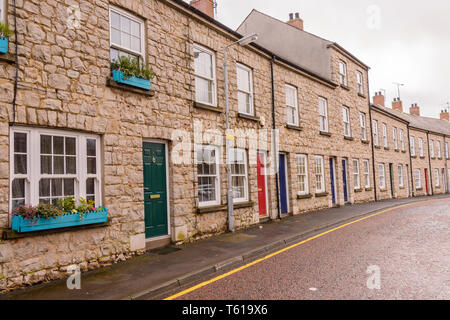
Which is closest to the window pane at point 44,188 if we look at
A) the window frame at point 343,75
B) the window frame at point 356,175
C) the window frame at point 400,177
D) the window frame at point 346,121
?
the window frame at point 346,121

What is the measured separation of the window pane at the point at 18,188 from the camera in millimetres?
5617

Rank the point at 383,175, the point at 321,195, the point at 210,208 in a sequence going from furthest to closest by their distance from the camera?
the point at 383,175 < the point at 321,195 < the point at 210,208

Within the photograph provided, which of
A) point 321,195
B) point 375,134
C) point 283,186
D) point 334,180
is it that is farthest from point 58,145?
point 375,134

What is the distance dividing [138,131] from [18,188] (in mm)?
2765

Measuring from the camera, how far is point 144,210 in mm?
7723

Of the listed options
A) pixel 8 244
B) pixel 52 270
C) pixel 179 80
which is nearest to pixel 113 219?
pixel 52 270

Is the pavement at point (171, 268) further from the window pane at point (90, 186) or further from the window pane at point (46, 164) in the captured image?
the window pane at point (46, 164)

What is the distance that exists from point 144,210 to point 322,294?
4579 mm

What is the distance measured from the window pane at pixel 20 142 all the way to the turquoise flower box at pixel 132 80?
2.26m

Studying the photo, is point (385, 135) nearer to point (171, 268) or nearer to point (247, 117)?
point (247, 117)

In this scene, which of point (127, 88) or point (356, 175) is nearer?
point (127, 88)

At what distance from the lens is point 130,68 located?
7.34m

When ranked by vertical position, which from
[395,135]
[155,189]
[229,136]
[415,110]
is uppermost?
[415,110]
